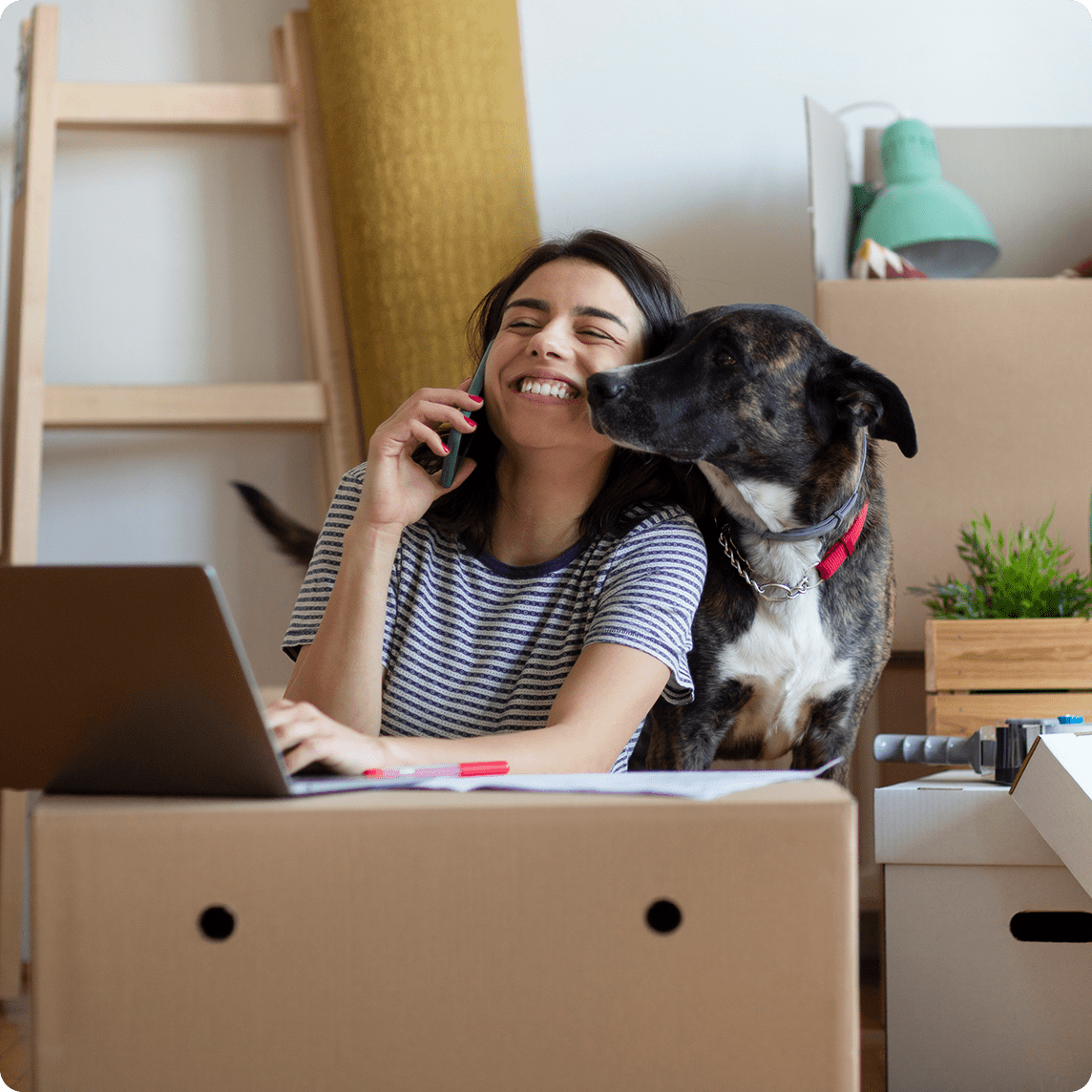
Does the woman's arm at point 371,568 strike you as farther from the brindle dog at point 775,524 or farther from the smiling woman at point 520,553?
the brindle dog at point 775,524

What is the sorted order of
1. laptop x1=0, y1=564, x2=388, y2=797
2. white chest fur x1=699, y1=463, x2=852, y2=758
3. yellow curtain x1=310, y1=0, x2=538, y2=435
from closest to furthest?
laptop x1=0, y1=564, x2=388, y2=797 → white chest fur x1=699, y1=463, x2=852, y2=758 → yellow curtain x1=310, y1=0, x2=538, y2=435

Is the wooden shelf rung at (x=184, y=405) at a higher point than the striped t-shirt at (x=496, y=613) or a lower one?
higher

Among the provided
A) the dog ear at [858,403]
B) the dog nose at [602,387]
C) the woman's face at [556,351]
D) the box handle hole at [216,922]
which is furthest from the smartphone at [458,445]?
the box handle hole at [216,922]

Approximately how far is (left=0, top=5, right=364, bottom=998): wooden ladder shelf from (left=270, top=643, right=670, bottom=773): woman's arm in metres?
0.89

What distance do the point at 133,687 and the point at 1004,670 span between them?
3.68 feet

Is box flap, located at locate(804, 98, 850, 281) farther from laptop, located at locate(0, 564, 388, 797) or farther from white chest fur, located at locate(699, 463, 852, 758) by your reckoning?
laptop, located at locate(0, 564, 388, 797)

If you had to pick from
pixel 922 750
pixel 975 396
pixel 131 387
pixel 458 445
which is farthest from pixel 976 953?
pixel 131 387

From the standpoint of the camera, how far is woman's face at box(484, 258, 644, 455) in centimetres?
105

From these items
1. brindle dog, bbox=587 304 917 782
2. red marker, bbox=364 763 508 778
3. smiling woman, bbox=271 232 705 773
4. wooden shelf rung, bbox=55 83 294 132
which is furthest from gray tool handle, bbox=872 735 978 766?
wooden shelf rung, bbox=55 83 294 132

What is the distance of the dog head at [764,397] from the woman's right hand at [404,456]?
0.21 metres

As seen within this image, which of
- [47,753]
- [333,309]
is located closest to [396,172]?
[333,309]

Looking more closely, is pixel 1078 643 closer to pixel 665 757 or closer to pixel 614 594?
pixel 665 757

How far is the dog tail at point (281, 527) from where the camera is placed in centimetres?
167

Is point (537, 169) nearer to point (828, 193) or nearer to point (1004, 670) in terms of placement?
point (828, 193)
